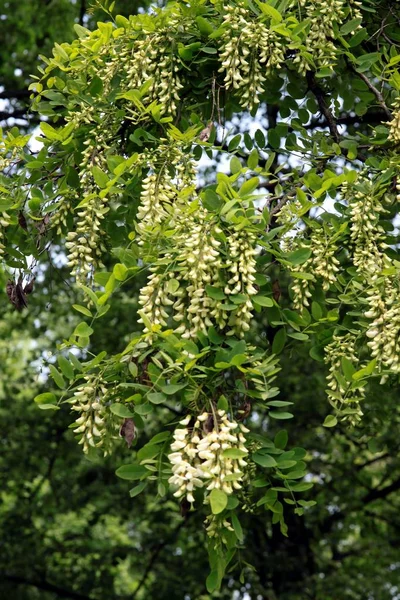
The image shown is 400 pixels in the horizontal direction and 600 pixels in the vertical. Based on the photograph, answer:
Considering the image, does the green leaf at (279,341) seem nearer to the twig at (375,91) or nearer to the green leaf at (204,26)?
the twig at (375,91)

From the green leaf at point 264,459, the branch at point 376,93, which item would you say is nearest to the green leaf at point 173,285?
the green leaf at point 264,459

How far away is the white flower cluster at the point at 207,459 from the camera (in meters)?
2.29

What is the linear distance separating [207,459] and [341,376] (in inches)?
26.2

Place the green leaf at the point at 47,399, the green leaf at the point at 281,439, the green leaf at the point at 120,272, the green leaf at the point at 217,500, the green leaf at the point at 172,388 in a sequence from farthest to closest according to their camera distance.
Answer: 1. the green leaf at the point at 281,439
2. the green leaf at the point at 47,399
3. the green leaf at the point at 120,272
4. the green leaf at the point at 172,388
5. the green leaf at the point at 217,500

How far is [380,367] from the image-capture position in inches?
105

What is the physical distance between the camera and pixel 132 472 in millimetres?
2553

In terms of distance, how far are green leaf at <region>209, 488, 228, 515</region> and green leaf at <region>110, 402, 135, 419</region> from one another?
1.28 feet

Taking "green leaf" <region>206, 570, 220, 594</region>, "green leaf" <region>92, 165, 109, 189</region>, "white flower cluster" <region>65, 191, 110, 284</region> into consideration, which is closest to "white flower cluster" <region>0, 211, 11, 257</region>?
"white flower cluster" <region>65, 191, 110, 284</region>

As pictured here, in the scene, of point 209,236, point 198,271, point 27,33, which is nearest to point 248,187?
point 209,236

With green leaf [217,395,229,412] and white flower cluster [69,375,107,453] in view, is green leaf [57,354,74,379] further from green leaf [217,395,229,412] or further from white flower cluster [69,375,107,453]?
green leaf [217,395,229,412]

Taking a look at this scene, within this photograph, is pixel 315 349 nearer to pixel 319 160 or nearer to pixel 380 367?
pixel 380 367

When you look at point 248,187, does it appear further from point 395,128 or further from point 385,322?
point 395,128

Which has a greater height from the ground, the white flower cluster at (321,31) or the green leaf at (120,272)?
the white flower cluster at (321,31)

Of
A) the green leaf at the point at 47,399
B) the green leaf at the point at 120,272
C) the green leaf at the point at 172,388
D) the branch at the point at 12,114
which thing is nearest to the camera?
the green leaf at the point at 172,388
